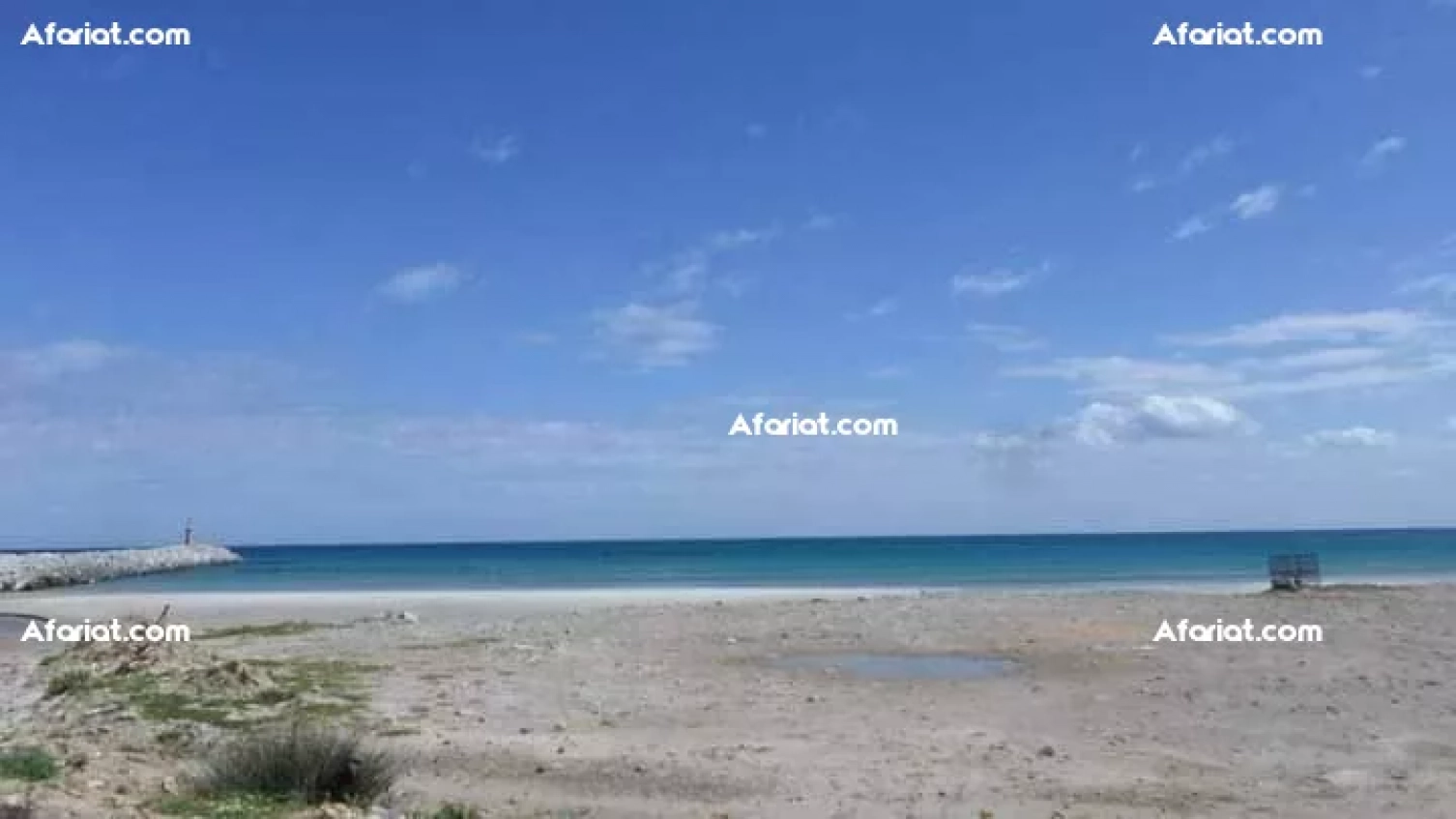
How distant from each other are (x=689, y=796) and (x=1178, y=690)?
8.95m

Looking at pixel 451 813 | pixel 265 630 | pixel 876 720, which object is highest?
pixel 265 630

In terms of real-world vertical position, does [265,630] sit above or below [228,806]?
above

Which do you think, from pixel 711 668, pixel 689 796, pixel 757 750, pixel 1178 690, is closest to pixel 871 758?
pixel 757 750

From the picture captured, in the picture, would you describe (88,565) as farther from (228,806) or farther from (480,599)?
(228,806)

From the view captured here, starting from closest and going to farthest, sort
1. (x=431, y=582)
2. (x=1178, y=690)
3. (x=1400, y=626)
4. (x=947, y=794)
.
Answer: (x=947, y=794)
(x=1178, y=690)
(x=1400, y=626)
(x=431, y=582)

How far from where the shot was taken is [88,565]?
79.4m

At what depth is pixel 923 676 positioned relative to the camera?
68.2ft

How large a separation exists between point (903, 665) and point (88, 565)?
230 ft

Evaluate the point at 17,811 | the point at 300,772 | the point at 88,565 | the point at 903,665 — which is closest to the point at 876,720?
the point at 903,665

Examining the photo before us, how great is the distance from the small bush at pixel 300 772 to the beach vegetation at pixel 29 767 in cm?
112

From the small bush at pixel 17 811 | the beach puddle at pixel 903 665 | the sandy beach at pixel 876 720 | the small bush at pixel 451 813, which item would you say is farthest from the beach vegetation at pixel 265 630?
the small bush at pixel 17 811

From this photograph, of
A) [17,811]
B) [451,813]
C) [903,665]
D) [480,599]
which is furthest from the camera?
[480,599]

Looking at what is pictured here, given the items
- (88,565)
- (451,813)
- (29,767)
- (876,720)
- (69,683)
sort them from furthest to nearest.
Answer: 1. (88,565)
2. (69,683)
3. (876,720)
4. (29,767)
5. (451,813)

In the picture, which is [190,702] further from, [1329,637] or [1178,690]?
[1329,637]
